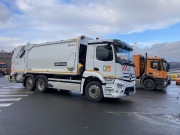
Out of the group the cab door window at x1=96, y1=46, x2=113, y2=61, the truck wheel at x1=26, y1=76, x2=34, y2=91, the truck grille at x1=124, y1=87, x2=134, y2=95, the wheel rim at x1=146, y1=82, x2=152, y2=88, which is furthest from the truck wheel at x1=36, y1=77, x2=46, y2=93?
the wheel rim at x1=146, y1=82, x2=152, y2=88

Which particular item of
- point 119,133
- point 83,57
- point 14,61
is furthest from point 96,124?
point 14,61

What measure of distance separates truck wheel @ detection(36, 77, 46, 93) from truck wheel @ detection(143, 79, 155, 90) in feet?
27.8

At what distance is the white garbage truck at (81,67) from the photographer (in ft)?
26.8

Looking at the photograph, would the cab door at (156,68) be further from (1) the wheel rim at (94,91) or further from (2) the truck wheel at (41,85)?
(2) the truck wheel at (41,85)

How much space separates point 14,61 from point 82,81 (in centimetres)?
676

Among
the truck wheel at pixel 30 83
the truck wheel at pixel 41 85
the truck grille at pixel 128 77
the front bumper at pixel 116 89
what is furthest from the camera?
the truck wheel at pixel 30 83

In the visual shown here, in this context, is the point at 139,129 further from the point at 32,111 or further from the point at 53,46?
the point at 53,46

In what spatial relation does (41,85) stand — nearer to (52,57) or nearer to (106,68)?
(52,57)

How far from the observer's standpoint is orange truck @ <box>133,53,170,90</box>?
14570 millimetres

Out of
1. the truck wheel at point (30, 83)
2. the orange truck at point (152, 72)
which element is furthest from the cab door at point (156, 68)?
the truck wheel at point (30, 83)

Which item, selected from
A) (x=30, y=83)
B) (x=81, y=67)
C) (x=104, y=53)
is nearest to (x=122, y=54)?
(x=104, y=53)

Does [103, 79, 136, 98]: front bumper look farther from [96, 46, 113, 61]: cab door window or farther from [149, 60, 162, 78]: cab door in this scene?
[149, 60, 162, 78]: cab door

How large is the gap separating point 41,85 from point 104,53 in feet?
16.9

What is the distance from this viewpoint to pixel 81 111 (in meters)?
6.74
